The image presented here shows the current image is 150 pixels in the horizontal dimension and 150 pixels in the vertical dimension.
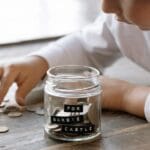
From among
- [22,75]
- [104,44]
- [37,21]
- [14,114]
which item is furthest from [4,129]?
[37,21]

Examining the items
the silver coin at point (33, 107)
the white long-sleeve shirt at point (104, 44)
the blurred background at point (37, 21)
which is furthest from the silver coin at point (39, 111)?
the blurred background at point (37, 21)

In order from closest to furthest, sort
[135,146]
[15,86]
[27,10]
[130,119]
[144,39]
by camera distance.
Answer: [135,146] → [130,119] → [15,86] → [144,39] → [27,10]

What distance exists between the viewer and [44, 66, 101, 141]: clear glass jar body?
61 centimetres

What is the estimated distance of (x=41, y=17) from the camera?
1.40m

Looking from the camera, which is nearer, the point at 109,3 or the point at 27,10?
the point at 109,3

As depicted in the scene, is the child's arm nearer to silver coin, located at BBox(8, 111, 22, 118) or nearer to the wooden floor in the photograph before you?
the wooden floor

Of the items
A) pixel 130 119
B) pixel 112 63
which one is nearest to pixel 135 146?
pixel 130 119

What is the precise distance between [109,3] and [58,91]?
133mm

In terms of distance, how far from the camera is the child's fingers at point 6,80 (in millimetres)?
757

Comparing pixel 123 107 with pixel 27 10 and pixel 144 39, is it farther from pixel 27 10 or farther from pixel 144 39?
pixel 27 10

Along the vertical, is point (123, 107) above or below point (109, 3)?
below

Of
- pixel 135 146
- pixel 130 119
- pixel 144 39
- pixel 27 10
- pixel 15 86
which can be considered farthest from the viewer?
pixel 27 10

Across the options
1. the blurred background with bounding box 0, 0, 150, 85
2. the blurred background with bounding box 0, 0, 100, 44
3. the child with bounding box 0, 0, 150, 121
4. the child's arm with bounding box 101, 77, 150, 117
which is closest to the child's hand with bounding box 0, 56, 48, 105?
the child with bounding box 0, 0, 150, 121

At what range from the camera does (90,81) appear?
0.63 m
